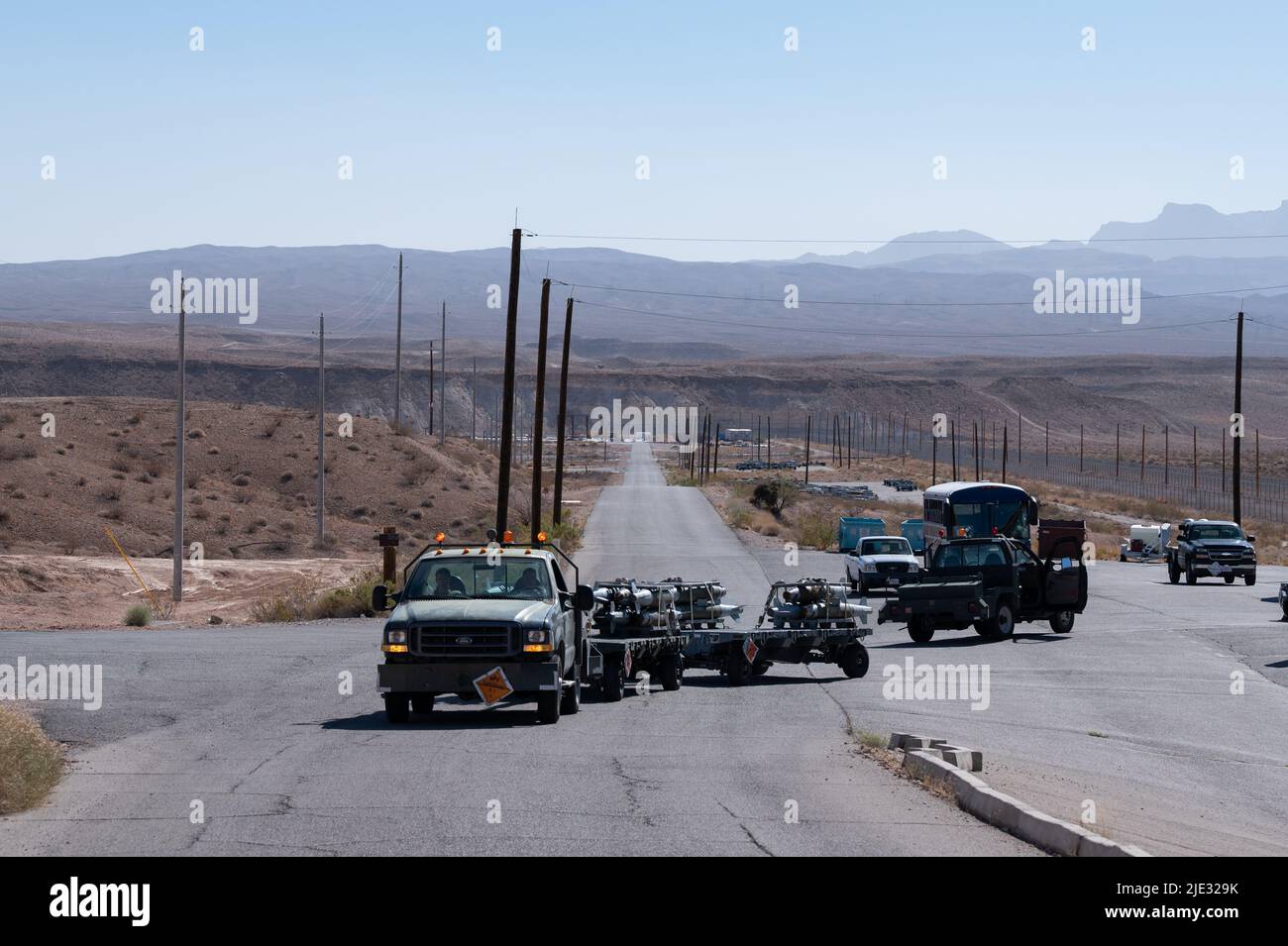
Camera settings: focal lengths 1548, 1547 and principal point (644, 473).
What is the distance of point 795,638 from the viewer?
74.4 ft

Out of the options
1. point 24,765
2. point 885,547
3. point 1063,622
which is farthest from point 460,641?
point 885,547

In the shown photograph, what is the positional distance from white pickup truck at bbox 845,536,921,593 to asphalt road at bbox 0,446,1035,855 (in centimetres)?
1946

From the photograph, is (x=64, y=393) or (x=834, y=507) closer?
(x=834, y=507)

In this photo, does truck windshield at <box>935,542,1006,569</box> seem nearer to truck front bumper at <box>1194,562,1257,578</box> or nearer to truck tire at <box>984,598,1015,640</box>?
truck tire at <box>984,598,1015,640</box>

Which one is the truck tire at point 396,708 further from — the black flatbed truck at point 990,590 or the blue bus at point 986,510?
the blue bus at point 986,510

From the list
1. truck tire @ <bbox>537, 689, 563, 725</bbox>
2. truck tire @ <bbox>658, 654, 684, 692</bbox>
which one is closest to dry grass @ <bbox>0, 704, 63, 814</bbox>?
truck tire @ <bbox>537, 689, 563, 725</bbox>

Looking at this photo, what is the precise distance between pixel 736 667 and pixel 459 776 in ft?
31.7

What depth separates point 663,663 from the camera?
832 inches

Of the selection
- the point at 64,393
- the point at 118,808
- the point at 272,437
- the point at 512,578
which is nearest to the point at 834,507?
the point at 272,437

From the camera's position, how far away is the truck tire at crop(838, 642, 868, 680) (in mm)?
23484

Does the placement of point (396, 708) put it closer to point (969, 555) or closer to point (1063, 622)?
point (969, 555)
